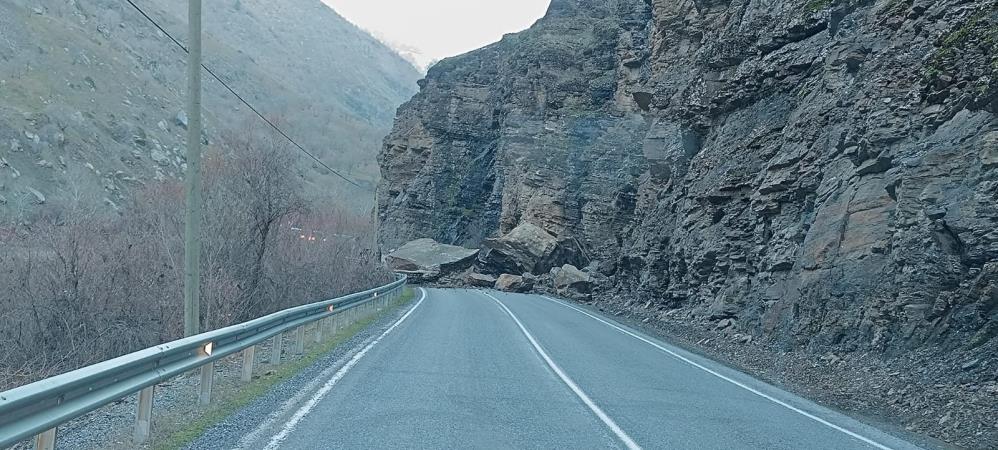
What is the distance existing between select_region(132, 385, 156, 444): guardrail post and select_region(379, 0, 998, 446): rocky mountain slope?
28.2ft

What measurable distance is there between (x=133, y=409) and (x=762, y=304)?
15.3m

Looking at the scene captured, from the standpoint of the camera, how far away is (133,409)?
934 cm

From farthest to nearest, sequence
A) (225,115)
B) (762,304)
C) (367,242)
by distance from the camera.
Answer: (225,115), (367,242), (762,304)

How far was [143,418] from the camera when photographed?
7.31 metres

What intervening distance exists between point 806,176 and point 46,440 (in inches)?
751

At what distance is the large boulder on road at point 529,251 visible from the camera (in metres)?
53.9

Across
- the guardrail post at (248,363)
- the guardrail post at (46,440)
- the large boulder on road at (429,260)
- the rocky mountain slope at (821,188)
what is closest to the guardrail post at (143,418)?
the guardrail post at (46,440)

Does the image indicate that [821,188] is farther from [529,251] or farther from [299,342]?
[529,251]

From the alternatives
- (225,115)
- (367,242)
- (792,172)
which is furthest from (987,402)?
(225,115)

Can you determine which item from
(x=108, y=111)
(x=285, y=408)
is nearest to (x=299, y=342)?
(x=285, y=408)

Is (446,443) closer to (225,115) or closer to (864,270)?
(864,270)

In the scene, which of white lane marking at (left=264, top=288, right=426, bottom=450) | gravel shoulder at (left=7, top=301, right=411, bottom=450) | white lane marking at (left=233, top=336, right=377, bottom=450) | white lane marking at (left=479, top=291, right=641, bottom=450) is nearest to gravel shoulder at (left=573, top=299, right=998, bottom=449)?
white lane marking at (left=479, top=291, right=641, bottom=450)

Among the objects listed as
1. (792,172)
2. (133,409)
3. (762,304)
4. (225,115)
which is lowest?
(133,409)

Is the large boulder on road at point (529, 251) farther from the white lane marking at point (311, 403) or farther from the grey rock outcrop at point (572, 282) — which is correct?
the white lane marking at point (311, 403)
